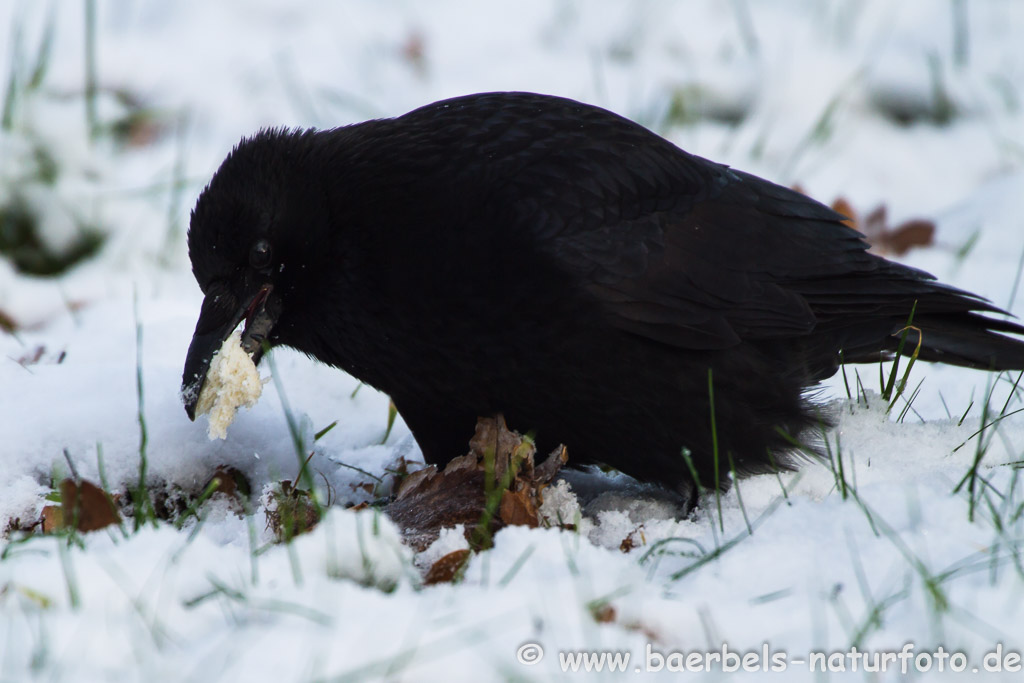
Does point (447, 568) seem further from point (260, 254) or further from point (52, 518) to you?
point (260, 254)

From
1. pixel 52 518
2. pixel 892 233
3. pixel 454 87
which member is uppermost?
pixel 454 87

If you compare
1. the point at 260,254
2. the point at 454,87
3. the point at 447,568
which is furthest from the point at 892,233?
the point at 447,568

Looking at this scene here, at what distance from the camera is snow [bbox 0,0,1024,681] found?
6.07ft

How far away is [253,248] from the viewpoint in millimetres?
2975

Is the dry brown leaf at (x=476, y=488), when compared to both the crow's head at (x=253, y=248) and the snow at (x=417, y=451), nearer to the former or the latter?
the snow at (x=417, y=451)

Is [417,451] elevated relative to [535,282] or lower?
lower

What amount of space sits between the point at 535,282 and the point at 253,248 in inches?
29.9

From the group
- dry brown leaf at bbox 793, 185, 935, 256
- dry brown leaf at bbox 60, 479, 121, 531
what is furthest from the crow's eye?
dry brown leaf at bbox 793, 185, 935, 256

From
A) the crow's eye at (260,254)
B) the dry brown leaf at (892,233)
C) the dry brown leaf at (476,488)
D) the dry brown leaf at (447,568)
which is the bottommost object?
the dry brown leaf at (476,488)

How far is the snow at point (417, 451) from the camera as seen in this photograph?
1851mm

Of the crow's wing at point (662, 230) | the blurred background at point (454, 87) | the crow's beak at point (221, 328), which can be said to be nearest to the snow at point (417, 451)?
the blurred background at point (454, 87)

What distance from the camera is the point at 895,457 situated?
2840mm

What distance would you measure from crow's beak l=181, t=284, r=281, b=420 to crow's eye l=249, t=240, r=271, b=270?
0.07m

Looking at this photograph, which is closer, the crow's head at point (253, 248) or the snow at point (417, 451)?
the snow at point (417, 451)
